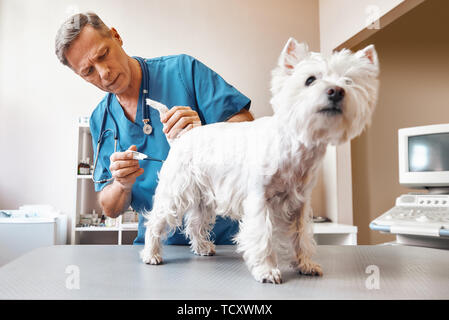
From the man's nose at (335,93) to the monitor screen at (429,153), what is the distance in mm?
1278

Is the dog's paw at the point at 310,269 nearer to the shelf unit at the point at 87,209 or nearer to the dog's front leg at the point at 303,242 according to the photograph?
the dog's front leg at the point at 303,242

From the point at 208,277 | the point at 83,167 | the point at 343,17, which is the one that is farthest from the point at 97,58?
the point at 83,167

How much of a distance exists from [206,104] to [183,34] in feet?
5.57

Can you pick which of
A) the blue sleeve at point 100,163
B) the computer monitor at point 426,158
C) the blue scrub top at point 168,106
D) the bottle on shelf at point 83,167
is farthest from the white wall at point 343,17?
the bottle on shelf at point 83,167

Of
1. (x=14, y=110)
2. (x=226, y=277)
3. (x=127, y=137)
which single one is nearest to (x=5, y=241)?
(x=14, y=110)

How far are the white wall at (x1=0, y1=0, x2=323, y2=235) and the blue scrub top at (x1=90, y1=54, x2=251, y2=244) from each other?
1365mm

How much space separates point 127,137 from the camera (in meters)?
1.29

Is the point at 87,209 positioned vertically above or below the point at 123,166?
below

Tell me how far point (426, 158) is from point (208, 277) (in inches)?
54.1

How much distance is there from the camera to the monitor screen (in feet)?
5.25

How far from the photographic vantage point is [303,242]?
824mm

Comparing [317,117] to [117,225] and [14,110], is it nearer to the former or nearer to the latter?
[117,225]

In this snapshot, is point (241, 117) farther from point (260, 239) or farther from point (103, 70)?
point (260, 239)

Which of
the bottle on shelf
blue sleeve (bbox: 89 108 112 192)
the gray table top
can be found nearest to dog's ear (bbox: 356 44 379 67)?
the gray table top
